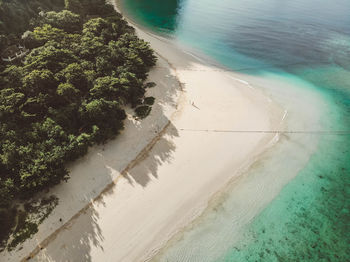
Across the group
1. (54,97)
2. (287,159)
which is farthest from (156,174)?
(287,159)

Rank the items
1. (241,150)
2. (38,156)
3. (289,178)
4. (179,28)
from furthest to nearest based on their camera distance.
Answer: (179,28) < (241,150) < (289,178) < (38,156)

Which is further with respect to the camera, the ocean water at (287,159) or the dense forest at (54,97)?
the dense forest at (54,97)

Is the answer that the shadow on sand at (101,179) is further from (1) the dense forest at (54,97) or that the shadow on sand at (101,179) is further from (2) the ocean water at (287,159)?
(2) the ocean water at (287,159)

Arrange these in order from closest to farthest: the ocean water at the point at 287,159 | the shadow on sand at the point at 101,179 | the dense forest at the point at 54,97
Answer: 1. the shadow on sand at the point at 101,179
2. the ocean water at the point at 287,159
3. the dense forest at the point at 54,97

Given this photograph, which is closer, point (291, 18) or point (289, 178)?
point (289, 178)

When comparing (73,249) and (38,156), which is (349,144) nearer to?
(73,249)

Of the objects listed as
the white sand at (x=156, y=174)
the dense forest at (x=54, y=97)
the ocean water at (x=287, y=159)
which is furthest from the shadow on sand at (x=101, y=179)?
the ocean water at (x=287, y=159)

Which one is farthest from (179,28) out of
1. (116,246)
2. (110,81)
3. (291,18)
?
(116,246)
